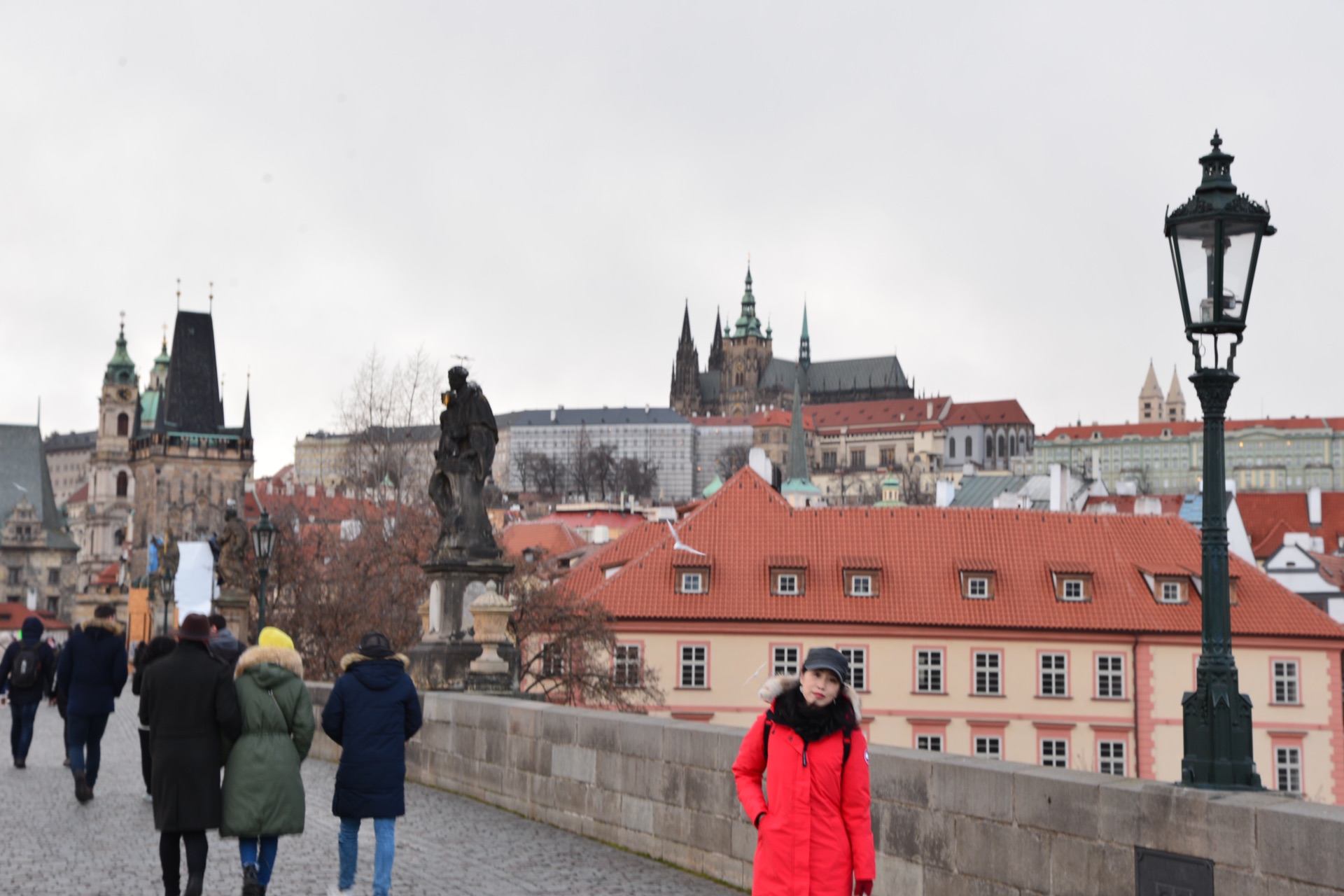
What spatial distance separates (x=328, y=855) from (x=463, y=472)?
731 centimetres

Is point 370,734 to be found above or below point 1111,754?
above

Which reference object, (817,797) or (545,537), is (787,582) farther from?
(817,797)

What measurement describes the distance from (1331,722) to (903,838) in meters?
39.0

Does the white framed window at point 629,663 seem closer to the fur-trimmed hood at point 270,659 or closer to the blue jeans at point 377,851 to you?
the blue jeans at point 377,851

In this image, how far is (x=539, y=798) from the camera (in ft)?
37.0

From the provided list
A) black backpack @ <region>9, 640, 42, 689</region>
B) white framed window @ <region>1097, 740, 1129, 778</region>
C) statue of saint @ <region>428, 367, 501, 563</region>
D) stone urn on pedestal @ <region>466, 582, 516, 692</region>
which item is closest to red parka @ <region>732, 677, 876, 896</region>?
stone urn on pedestal @ <region>466, 582, 516, 692</region>

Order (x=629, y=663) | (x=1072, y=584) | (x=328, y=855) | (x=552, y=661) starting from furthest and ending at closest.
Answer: (x=1072, y=584), (x=629, y=663), (x=552, y=661), (x=328, y=855)

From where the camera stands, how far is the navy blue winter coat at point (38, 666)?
14031mm

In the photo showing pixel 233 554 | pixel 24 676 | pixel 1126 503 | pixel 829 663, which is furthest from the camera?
pixel 1126 503

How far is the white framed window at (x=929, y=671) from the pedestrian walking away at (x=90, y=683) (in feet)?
105

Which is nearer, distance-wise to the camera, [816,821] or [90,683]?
[816,821]

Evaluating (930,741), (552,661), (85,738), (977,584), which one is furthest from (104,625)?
(977,584)

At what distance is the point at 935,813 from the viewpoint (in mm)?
7305

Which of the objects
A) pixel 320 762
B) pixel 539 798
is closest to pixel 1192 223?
pixel 539 798
